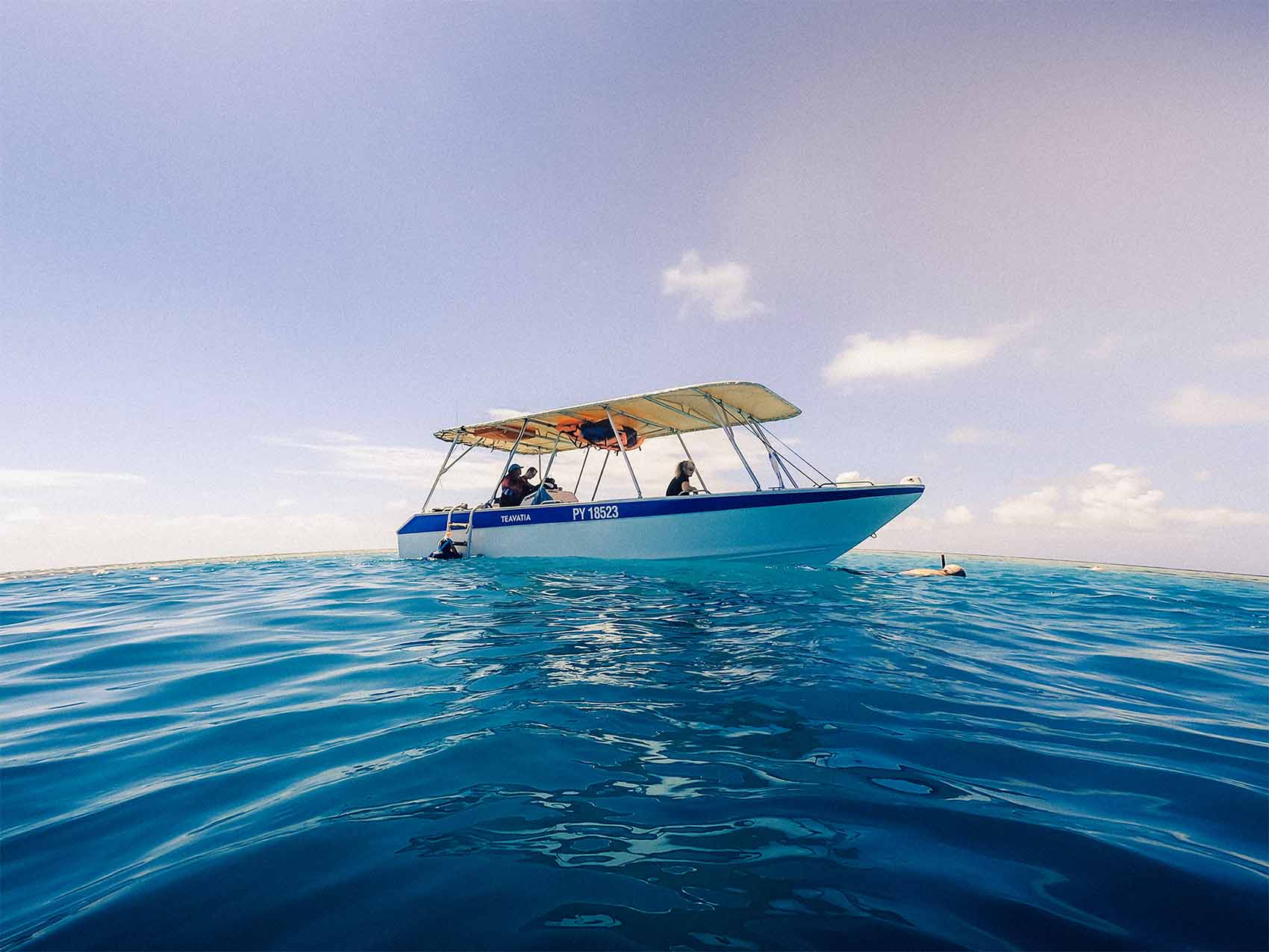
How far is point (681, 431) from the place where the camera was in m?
13.9

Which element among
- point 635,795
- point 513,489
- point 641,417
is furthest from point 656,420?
point 635,795

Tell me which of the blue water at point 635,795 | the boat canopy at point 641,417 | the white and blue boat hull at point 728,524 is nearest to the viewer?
the blue water at point 635,795

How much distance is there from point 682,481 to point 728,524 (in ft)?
5.13

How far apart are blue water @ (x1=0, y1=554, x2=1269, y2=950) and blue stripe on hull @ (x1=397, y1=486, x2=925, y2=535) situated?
511cm

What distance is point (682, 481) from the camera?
11.2 m

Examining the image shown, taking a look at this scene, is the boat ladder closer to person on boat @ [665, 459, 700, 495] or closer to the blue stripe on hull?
the blue stripe on hull

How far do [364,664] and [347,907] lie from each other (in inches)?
122

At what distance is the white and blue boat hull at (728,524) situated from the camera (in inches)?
389

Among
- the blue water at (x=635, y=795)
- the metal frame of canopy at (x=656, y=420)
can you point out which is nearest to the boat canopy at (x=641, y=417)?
the metal frame of canopy at (x=656, y=420)

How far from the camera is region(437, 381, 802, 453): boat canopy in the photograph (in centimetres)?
1061

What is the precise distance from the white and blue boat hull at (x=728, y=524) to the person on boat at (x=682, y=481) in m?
0.46

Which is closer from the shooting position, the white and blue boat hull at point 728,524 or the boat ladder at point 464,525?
the white and blue boat hull at point 728,524

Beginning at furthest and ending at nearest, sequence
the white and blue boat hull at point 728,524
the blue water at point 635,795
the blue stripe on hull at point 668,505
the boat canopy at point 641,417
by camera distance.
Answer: the boat canopy at point 641,417, the white and blue boat hull at point 728,524, the blue stripe on hull at point 668,505, the blue water at point 635,795

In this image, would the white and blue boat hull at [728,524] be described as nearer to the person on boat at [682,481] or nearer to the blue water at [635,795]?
the person on boat at [682,481]
